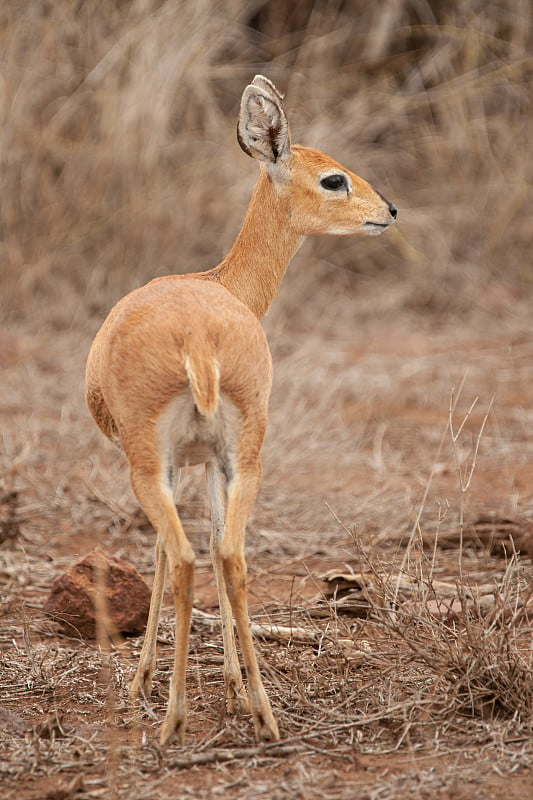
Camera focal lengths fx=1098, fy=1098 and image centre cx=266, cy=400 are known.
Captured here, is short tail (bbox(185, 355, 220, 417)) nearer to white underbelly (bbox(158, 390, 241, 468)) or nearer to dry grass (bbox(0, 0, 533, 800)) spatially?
white underbelly (bbox(158, 390, 241, 468))

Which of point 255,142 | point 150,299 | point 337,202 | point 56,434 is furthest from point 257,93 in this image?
point 56,434

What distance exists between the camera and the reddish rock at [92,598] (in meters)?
4.03

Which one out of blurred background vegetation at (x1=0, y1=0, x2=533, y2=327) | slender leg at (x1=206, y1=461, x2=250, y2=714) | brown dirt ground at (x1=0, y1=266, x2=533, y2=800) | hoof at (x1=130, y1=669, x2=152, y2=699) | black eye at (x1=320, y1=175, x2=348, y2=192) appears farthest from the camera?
blurred background vegetation at (x1=0, y1=0, x2=533, y2=327)

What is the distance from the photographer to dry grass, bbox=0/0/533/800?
10.2 ft

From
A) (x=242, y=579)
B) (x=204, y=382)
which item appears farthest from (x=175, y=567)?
(x=204, y=382)

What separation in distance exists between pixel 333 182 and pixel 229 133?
16.4 ft

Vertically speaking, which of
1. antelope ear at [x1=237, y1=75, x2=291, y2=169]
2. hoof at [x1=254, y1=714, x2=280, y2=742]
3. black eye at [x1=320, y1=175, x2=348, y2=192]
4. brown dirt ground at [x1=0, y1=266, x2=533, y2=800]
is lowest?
brown dirt ground at [x1=0, y1=266, x2=533, y2=800]

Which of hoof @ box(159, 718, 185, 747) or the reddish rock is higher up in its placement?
hoof @ box(159, 718, 185, 747)

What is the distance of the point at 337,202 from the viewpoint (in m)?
→ 4.16

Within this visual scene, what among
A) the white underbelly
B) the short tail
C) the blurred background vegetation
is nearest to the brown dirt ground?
the blurred background vegetation

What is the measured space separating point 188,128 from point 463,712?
6.73 meters

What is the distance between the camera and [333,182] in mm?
4168

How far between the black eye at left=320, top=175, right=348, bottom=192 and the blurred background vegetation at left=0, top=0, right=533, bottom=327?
14.9ft

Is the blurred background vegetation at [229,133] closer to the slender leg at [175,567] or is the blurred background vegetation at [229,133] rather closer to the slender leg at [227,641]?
the slender leg at [227,641]
